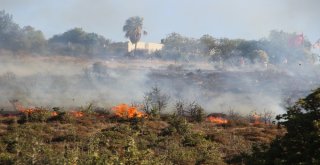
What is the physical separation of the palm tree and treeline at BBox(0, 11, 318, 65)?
15.7 feet

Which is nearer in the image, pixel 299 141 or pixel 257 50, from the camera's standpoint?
pixel 299 141

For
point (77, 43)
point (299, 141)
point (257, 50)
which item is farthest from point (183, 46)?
point (299, 141)

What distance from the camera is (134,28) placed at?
110188mm

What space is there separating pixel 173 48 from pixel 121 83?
43.7m

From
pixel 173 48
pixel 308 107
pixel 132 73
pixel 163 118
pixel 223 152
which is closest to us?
pixel 308 107

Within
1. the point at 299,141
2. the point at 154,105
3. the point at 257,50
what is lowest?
the point at 154,105

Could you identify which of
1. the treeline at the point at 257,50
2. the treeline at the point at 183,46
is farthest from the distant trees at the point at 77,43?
the treeline at the point at 257,50

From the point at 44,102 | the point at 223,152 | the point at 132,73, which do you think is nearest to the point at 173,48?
the point at 132,73

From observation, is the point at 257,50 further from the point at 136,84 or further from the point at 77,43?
the point at 77,43

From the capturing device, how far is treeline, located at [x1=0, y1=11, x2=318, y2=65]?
318 ft

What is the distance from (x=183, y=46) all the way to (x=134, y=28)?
562 inches

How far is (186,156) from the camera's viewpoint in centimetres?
2044

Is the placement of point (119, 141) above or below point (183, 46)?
below

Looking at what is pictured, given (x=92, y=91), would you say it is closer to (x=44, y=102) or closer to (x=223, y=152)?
(x=44, y=102)
